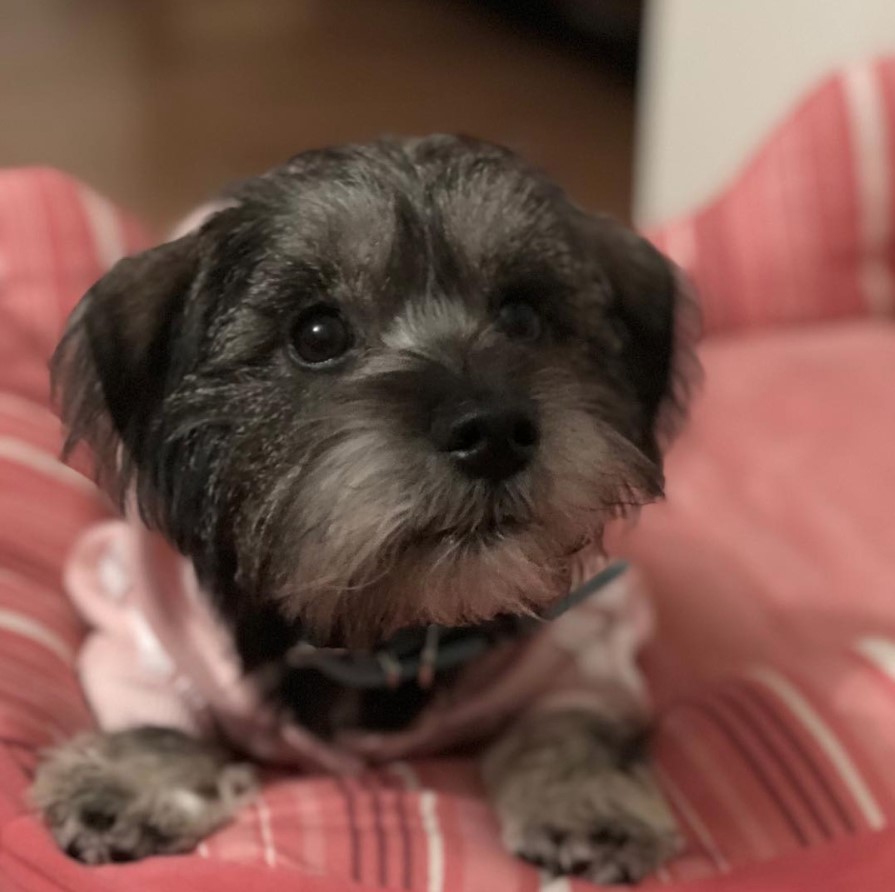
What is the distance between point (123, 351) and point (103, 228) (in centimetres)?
86

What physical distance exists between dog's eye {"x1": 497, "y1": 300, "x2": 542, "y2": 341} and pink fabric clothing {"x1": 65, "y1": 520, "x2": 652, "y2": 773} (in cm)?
27

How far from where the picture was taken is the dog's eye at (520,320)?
132 centimetres

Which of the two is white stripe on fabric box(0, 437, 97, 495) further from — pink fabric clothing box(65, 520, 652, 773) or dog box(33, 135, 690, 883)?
dog box(33, 135, 690, 883)

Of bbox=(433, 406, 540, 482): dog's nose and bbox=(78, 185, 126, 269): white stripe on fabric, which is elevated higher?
bbox=(433, 406, 540, 482): dog's nose

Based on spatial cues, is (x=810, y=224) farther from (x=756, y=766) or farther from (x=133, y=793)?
(x=133, y=793)

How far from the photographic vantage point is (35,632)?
1524 mm

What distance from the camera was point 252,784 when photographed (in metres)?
1.42

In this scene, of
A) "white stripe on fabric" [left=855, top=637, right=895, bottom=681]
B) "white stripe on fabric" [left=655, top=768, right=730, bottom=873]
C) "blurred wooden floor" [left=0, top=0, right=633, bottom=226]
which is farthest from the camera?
"blurred wooden floor" [left=0, top=0, right=633, bottom=226]

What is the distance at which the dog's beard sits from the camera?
105 cm

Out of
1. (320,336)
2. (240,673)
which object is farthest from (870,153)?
(240,673)

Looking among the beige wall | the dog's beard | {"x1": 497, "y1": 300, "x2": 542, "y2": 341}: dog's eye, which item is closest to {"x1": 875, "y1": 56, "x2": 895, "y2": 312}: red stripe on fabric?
the beige wall

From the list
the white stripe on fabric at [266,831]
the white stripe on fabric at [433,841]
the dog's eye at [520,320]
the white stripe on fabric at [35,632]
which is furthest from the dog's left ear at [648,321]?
the white stripe on fabric at [35,632]

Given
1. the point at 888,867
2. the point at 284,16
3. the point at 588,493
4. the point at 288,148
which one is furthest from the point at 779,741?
the point at 284,16

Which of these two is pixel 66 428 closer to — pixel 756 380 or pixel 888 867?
pixel 888 867
